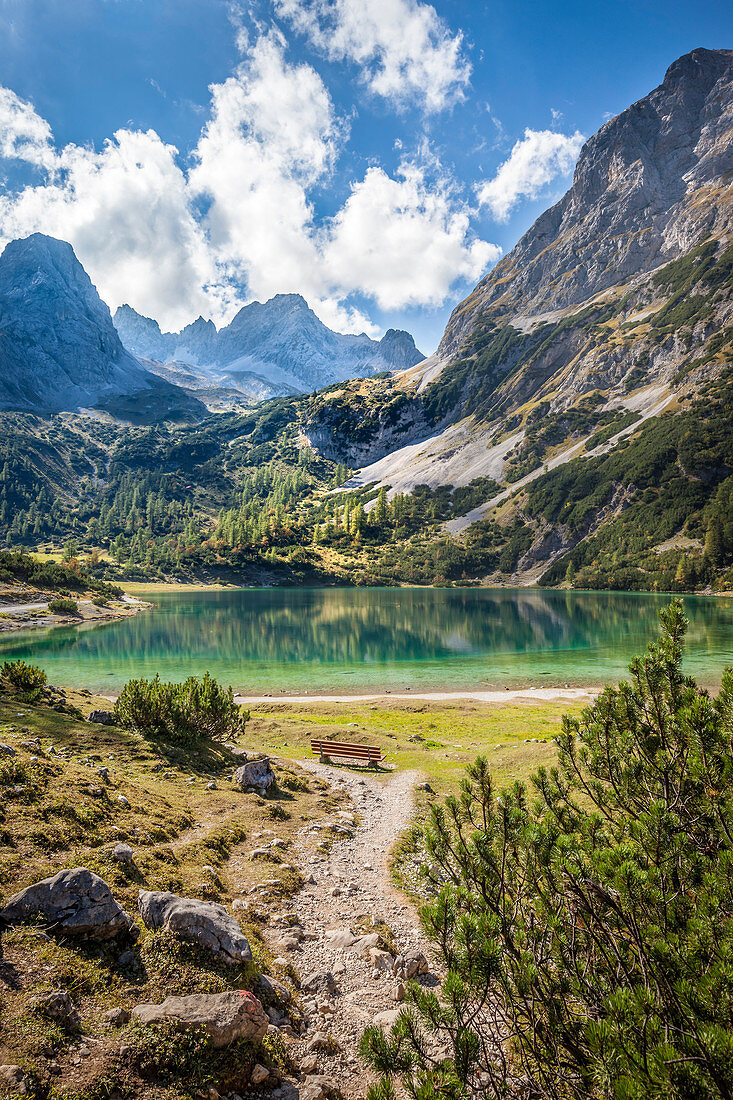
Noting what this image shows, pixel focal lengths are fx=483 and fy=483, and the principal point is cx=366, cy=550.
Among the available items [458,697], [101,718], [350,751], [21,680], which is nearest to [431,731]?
[350,751]

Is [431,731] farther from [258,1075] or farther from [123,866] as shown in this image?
[258,1075]

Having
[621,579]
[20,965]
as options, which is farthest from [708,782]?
[621,579]

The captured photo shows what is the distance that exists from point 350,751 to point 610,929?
678 inches

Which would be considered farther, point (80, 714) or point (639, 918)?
point (80, 714)

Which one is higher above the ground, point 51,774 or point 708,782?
point 708,782

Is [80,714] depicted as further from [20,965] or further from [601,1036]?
[601,1036]

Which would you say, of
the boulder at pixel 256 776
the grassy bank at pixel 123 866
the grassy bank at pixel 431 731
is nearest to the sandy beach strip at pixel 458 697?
the grassy bank at pixel 431 731

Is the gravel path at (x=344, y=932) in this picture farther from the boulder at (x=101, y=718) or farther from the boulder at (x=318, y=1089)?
the boulder at (x=101, y=718)

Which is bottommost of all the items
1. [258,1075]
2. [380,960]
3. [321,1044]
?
[380,960]

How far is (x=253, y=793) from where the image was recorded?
14719mm

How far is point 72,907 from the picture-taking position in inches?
235

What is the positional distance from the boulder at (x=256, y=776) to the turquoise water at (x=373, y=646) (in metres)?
23.6

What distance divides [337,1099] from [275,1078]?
2.30 feet

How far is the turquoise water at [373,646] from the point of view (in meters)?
43.0
